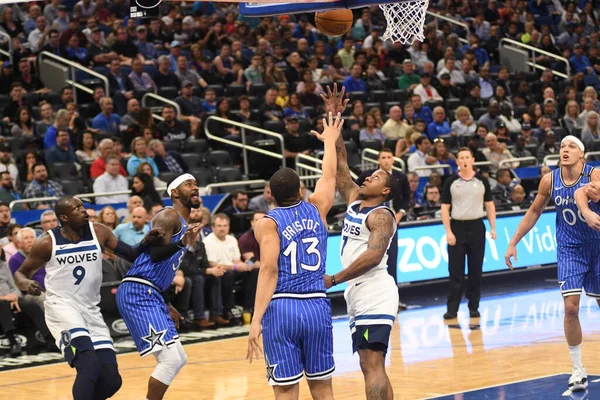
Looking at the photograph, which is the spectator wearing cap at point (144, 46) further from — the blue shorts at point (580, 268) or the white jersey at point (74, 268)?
the white jersey at point (74, 268)

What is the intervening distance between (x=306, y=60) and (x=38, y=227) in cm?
901

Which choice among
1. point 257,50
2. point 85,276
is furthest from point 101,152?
point 85,276

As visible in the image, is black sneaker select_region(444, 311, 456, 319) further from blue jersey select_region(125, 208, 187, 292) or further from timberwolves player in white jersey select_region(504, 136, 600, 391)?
blue jersey select_region(125, 208, 187, 292)

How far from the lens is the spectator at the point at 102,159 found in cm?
1509

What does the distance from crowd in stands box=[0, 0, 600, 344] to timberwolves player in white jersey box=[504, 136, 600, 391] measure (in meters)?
5.08

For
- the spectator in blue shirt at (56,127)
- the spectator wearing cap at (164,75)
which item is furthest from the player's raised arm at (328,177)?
the spectator wearing cap at (164,75)

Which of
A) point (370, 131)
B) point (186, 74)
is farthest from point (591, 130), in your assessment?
point (186, 74)

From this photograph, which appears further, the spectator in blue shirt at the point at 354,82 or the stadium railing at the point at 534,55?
the stadium railing at the point at 534,55

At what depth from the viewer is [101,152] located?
15.3m

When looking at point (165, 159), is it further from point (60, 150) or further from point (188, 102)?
point (188, 102)

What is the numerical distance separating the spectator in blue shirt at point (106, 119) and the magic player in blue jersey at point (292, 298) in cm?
1001

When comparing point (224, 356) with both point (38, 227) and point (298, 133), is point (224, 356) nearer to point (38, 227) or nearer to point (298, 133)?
point (38, 227)

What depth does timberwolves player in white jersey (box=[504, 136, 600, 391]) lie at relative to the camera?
9.13 m

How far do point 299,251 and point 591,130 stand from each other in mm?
14740
